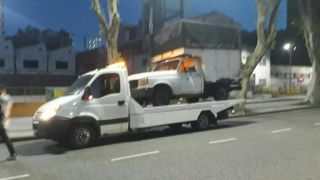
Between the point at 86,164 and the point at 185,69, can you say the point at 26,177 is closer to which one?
the point at 86,164

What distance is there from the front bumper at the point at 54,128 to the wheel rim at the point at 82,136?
1.24ft

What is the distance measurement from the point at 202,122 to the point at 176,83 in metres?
2.00

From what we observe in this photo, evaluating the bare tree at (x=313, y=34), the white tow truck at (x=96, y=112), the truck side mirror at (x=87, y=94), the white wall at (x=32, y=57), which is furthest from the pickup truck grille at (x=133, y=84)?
the white wall at (x=32, y=57)

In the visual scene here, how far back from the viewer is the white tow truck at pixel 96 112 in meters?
12.7

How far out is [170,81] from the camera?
50.8ft

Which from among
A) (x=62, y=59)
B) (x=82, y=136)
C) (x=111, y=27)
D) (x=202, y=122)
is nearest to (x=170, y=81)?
(x=202, y=122)

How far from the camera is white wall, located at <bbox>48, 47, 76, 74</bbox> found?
246 ft

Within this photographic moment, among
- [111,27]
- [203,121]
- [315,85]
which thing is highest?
[111,27]

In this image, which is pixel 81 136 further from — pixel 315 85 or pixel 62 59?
pixel 62 59

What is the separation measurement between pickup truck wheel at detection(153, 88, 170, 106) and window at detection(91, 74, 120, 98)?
154cm

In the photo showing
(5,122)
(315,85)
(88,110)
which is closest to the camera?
(5,122)

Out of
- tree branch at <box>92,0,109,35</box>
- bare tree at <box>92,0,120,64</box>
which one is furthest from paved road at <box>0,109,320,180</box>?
tree branch at <box>92,0,109,35</box>

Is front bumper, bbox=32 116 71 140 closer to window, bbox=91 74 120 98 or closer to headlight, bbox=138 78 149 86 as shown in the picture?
window, bbox=91 74 120 98

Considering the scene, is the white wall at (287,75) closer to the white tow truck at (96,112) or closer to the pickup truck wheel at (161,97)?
the pickup truck wheel at (161,97)
